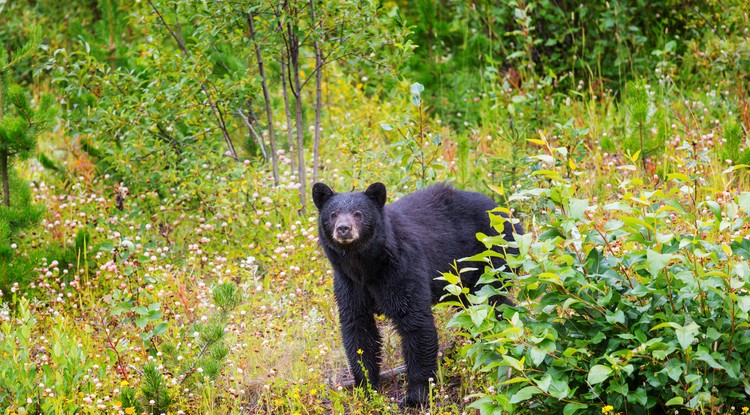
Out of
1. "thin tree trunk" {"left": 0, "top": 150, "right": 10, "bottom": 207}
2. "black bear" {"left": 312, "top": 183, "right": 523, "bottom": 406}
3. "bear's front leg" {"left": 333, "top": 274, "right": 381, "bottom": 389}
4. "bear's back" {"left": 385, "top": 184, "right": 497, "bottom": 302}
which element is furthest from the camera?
"thin tree trunk" {"left": 0, "top": 150, "right": 10, "bottom": 207}

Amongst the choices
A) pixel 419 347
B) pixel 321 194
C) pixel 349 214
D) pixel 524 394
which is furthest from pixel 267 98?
pixel 524 394

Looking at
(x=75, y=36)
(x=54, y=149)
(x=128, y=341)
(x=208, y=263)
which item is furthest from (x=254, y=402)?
(x=75, y=36)

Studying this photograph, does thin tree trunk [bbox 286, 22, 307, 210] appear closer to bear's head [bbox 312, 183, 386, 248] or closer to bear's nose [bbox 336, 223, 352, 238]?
bear's head [bbox 312, 183, 386, 248]

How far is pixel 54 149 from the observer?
31.1ft

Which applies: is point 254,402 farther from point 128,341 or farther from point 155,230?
point 155,230

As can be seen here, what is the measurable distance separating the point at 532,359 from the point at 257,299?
2.74 meters

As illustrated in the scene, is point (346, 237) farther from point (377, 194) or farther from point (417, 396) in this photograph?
point (417, 396)

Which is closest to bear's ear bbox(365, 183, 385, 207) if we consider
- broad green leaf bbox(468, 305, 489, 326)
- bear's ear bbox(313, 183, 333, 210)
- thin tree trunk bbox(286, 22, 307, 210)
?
bear's ear bbox(313, 183, 333, 210)

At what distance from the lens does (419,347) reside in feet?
16.8

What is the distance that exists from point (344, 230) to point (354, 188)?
207 centimetres

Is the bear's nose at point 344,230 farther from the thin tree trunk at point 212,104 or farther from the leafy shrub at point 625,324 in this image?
the thin tree trunk at point 212,104

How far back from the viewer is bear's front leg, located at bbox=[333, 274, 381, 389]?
5.27 metres

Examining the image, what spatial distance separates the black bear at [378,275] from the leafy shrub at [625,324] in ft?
2.55

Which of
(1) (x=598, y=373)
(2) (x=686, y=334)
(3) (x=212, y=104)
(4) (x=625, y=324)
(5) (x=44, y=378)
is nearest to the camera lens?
(2) (x=686, y=334)
